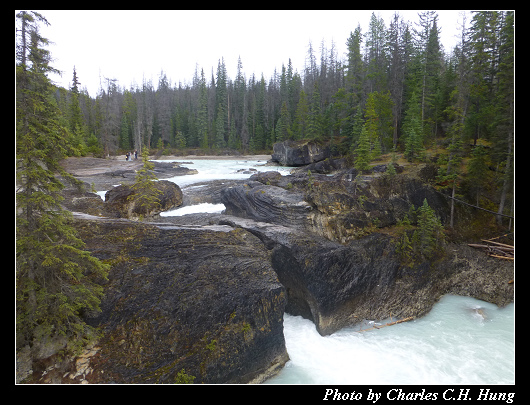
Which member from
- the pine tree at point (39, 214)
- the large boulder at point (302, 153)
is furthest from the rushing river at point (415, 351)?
the large boulder at point (302, 153)

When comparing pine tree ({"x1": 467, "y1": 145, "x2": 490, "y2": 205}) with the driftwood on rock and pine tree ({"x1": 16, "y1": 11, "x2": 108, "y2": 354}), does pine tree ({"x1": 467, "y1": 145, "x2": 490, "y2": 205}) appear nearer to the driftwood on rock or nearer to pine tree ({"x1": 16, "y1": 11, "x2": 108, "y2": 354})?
the driftwood on rock

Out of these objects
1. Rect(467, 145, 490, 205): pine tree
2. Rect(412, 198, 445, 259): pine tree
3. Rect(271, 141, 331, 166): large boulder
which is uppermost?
Rect(271, 141, 331, 166): large boulder

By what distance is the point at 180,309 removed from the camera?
7.82 m

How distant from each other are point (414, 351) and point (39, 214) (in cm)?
1189

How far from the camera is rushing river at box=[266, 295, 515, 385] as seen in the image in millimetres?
8945

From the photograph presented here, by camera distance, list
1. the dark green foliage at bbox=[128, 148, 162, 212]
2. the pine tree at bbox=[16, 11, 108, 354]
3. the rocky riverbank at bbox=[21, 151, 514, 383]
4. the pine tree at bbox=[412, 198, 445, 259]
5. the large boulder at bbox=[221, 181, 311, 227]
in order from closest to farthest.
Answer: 1. the pine tree at bbox=[16, 11, 108, 354]
2. the rocky riverbank at bbox=[21, 151, 514, 383]
3. the pine tree at bbox=[412, 198, 445, 259]
4. the large boulder at bbox=[221, 181, 311, 227]
5. the dark green foliage at bbox=[128, 148, 162, 212]

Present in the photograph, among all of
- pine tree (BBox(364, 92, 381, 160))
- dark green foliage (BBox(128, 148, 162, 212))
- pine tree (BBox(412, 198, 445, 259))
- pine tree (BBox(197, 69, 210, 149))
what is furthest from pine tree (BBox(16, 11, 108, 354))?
pine tree (BBox(197, 69, 210, 149))

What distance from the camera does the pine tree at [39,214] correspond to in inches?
221

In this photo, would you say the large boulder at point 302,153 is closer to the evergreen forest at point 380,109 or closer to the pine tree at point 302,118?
the evergreen forest at point 380,109

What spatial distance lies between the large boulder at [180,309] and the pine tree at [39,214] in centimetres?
111

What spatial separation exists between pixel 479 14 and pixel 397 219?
1619cm

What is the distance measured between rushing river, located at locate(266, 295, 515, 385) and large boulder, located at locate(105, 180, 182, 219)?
10.8 meters

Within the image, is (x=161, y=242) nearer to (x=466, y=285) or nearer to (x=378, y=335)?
(x=378, y=335)
